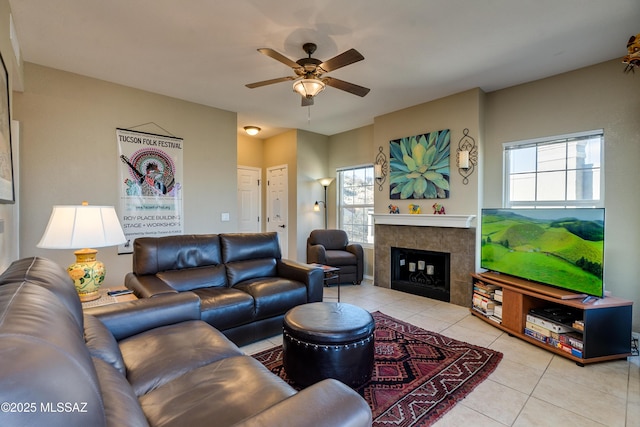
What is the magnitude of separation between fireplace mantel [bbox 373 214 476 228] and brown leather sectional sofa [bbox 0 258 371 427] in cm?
317

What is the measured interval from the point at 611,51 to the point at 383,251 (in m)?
3.37

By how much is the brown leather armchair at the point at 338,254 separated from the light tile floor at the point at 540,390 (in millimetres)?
1850

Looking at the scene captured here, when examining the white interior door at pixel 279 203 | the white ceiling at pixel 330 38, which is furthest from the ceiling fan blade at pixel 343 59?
the white interior door at pixel 279 203

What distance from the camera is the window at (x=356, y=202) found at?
17.9ft

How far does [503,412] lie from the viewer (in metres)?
1.81

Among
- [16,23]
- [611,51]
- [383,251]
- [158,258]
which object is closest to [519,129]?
[611,51]

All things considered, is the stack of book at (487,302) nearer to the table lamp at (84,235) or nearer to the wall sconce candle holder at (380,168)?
the wall sconce candle holder at (380,168)

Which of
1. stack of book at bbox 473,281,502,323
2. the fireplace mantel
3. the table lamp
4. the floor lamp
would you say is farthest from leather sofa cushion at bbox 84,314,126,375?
the floor lamp

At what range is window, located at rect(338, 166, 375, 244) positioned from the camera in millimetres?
5449

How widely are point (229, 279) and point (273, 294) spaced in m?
0.58

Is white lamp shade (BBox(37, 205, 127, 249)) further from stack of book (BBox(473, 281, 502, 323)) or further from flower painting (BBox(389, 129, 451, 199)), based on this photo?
flower painting (BBox(389, 129, 451, 199))

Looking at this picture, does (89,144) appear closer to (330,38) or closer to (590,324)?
(330,38)

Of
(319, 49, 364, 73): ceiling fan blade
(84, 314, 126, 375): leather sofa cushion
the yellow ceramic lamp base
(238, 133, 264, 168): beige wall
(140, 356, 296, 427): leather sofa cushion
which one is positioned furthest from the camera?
(238, 133, 264, 168): beige wall

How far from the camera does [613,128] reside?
2.96 m
